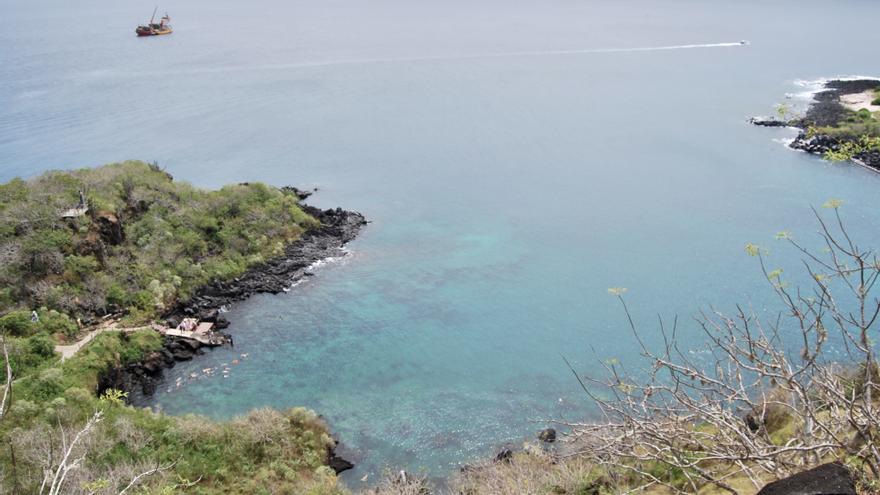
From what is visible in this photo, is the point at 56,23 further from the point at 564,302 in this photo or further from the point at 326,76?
the point at 564,302

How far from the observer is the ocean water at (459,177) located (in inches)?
1042

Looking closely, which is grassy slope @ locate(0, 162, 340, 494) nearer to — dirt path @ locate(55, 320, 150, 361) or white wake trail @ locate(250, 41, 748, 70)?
dirt path @ locate(55, 320, 150, 361)

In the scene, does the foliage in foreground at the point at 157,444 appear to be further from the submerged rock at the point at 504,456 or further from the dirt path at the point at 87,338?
the submerged rock at the point at 504,456

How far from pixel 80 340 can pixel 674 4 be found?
146 metres

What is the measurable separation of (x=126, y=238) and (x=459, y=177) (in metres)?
22.9

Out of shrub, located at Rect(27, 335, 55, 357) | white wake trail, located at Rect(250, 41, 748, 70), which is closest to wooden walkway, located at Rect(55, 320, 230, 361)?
shrub, located at Rect(27, 335, 55, 357)

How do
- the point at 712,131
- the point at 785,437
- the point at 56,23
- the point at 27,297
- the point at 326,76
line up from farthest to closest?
the point at 56,23, the point at 326,76, the point at 712,131, the point at 27,297, the point at 785,437

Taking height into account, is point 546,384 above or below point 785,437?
below

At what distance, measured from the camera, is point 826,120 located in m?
53.7

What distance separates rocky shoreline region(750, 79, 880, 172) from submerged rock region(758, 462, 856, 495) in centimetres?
3805

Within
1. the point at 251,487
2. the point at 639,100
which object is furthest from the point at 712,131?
the point at 251,487

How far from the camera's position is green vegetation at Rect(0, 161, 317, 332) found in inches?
1134

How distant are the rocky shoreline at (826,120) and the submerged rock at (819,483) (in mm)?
38051

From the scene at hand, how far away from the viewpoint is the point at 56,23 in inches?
4456
